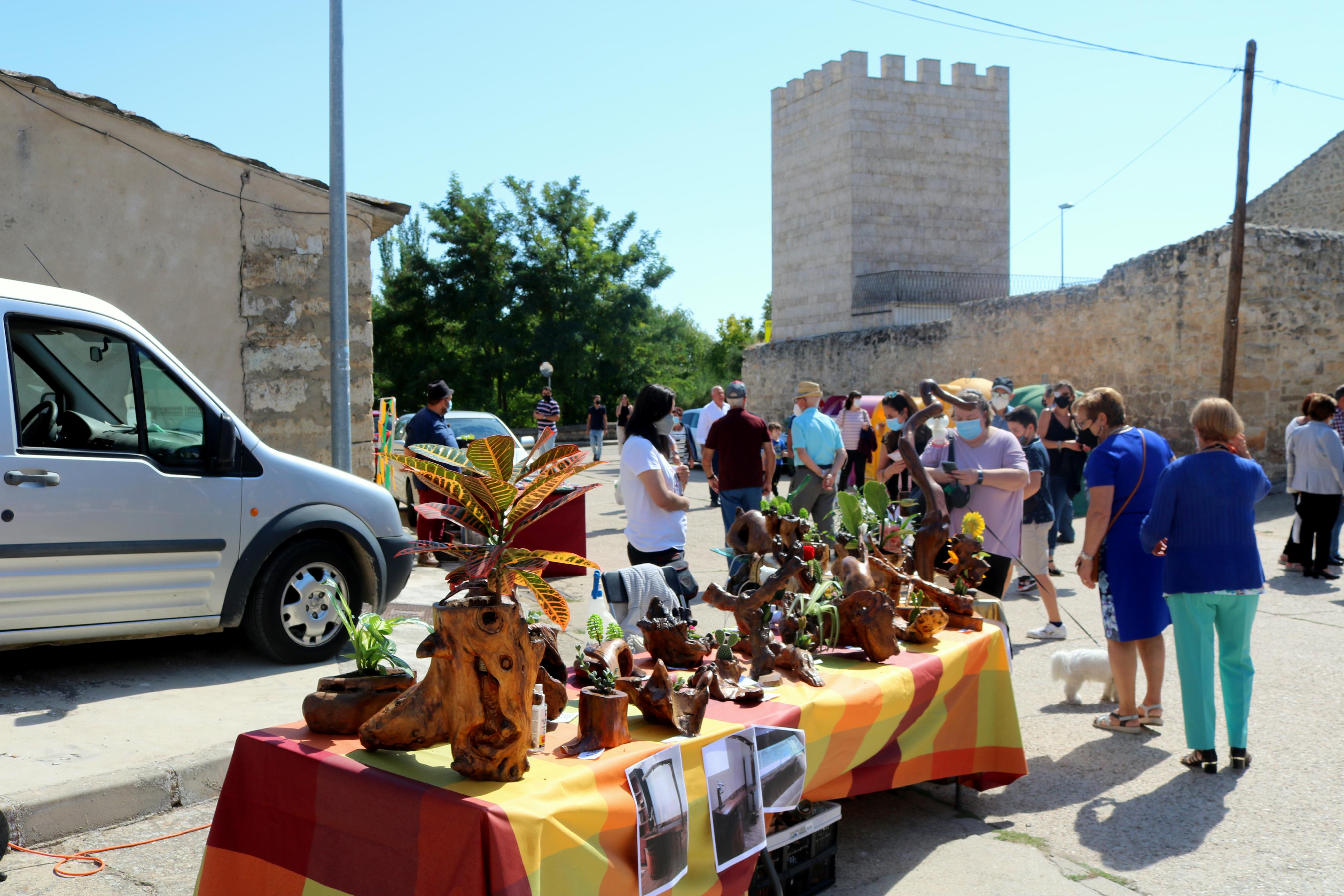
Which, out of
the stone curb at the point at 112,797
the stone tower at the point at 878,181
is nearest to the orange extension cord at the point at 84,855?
the stone curb at the point at 112,797

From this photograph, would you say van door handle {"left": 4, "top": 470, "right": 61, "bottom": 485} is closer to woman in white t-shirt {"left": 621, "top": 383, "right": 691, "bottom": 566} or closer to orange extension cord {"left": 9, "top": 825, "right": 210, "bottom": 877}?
orange extension cord {"left": 9, "top": 825, "right": 210, "bottom": 877}

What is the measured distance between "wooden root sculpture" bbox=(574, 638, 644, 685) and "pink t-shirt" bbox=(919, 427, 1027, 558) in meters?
3.67

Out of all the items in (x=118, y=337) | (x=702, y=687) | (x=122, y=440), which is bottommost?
(x=702, y=687)

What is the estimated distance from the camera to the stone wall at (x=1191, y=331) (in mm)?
15625

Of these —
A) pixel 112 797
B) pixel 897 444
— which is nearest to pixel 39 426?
pixel 112 797

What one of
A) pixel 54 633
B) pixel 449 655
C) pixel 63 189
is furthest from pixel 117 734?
pixel 63 189

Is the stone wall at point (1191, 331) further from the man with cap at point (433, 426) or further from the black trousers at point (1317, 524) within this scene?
the man with cap at point (433, 426)

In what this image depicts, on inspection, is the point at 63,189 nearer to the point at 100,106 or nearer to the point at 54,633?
the point at 100,106

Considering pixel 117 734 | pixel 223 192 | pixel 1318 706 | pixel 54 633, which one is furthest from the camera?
pixel 223 192

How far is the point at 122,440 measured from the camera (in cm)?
527

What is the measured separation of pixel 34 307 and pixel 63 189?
9.95ft

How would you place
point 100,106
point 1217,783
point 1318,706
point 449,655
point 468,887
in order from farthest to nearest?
point 100,106 → point 1318,706 → point 1217,783 → point 449,655 → point 468,887

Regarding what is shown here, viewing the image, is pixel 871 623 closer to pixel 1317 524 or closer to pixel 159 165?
pixel 159 165

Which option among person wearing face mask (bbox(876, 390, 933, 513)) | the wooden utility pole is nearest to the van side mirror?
person wearing face mask (bbox(876, 390, 933, 513))
